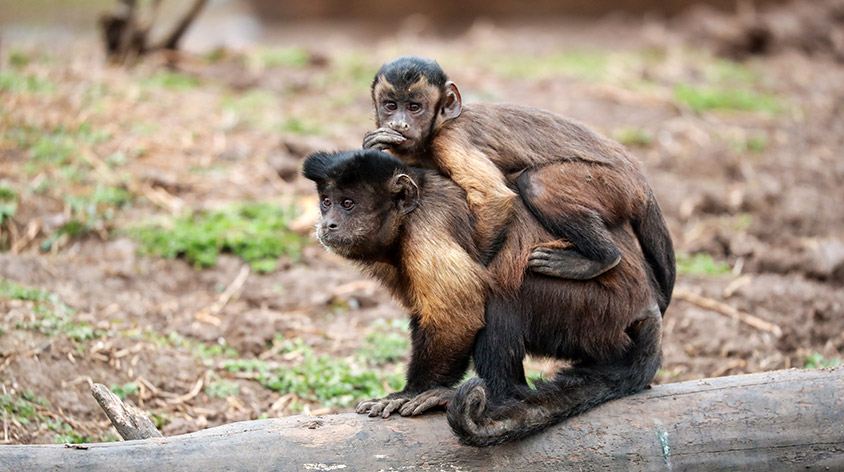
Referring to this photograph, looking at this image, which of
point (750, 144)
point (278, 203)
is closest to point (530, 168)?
point (278, 203)

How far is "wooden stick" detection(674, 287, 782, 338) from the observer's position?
7430mm

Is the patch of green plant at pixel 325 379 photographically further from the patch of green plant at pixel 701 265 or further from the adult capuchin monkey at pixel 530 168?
the patch of green plant at pixel 701 265

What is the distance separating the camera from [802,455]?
4.44 meters

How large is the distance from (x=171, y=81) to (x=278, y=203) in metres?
3.53

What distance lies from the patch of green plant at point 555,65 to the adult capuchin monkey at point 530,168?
310 inches

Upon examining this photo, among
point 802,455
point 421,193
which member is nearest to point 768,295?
point 802,455

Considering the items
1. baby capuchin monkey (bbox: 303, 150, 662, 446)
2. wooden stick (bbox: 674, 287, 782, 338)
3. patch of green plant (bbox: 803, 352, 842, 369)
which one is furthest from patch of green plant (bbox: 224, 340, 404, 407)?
patch of green plant (bbox: 803, 352, 842, 369)

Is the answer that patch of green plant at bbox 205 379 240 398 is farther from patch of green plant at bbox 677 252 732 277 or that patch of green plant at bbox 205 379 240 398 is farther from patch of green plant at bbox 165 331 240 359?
patch of green plant at bbox 677 252 732 277

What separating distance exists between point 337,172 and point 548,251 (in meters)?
1.09

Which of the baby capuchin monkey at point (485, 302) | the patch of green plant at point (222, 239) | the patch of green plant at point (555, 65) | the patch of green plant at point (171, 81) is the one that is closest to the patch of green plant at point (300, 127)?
the patch of green plant at point (171, 81)

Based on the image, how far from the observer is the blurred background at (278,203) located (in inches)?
246

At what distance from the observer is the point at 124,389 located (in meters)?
5.86

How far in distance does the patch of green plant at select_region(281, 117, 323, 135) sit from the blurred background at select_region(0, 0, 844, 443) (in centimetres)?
2

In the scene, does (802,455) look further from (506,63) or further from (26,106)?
(506,63)
